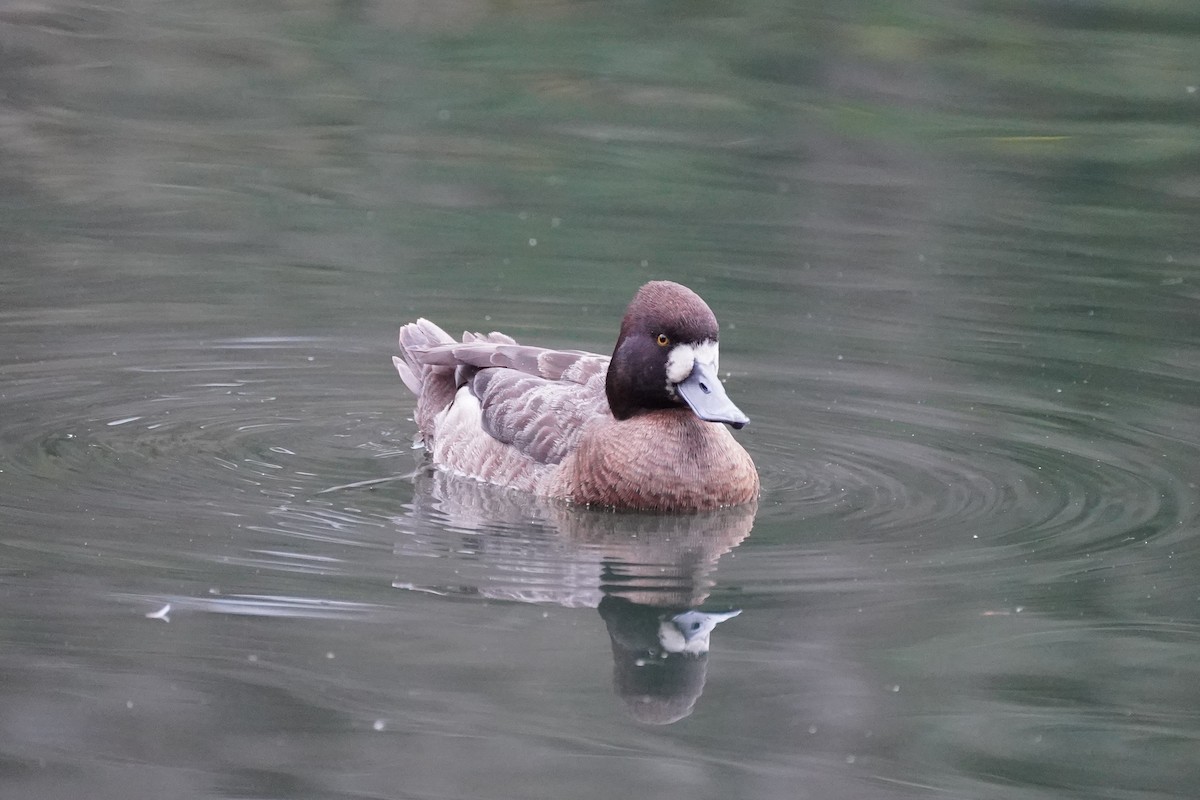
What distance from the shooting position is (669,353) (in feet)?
28.9

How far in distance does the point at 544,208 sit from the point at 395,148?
2217 millimetres

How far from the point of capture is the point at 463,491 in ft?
30.1

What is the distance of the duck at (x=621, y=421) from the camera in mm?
8742

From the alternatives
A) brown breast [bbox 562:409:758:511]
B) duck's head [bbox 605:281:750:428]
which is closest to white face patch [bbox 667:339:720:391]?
duck's head [bbox 605:281:750:428]

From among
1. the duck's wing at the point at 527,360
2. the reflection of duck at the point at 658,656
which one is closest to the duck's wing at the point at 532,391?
the duck's wing at the point at 527,360

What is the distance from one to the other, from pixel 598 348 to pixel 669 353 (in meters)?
2.62

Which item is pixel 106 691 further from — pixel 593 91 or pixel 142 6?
pixel 142 6

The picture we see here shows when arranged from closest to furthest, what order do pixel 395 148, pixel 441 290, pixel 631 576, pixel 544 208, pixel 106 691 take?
1. pixel 106 691
2. pixel 631 576
3. pixel 441 290
4. pixel 544 208
5. pixel 395 148

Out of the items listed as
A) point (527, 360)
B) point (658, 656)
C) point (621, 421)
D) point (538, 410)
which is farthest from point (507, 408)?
point (658, 656)

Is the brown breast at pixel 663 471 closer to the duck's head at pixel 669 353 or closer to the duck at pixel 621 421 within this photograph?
the duck at pixel 621 421

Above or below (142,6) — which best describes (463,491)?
below

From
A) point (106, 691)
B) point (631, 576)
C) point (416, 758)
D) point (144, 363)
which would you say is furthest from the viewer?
point (144, 363)

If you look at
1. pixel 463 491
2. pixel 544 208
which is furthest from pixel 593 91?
pixel 463 491

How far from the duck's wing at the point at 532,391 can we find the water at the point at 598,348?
446 mm
